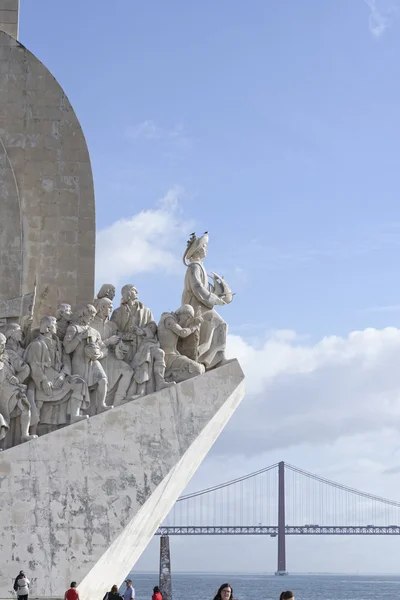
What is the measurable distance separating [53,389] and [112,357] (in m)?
0.85

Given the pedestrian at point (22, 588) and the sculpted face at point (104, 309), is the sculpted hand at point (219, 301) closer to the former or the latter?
the sculpted face at point (104, 309)

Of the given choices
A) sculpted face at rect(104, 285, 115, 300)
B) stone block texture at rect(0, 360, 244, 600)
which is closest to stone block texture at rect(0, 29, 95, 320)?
sculpted face at rect(104, 285, 115, 300)

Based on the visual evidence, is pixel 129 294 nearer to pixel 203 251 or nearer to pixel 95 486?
pixel 203 251

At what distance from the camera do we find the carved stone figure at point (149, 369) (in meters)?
12.9

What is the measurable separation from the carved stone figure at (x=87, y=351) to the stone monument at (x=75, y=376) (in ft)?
0.04

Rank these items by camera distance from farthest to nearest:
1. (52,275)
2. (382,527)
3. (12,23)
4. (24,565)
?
(382,527), (12,23), (52,275), (24,565)

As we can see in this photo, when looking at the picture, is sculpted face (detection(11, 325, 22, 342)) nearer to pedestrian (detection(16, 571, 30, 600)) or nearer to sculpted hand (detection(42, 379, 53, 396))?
sculpted hand (detection(42, 379, 53, 396))

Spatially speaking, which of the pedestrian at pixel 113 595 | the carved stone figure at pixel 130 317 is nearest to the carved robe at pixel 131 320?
the carved stone figure at pixel 130 317

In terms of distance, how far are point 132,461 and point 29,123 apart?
444cm

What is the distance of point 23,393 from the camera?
12461 mm

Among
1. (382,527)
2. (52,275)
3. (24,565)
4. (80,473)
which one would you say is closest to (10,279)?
(52,275)

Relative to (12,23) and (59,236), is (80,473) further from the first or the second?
(12,23)

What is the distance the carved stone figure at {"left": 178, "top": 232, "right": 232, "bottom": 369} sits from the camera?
1347cm

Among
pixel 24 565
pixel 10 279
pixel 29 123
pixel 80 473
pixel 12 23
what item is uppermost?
pixel 12 23
